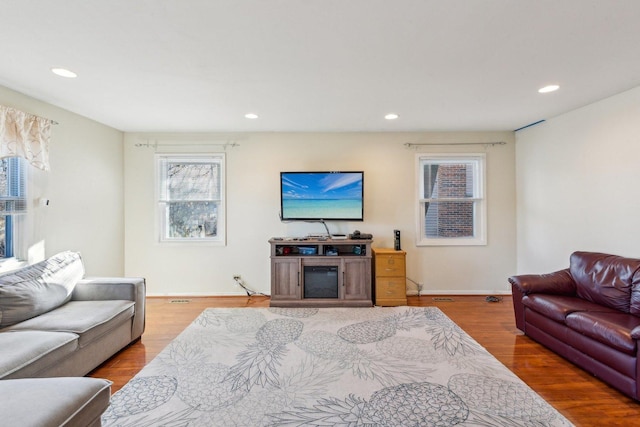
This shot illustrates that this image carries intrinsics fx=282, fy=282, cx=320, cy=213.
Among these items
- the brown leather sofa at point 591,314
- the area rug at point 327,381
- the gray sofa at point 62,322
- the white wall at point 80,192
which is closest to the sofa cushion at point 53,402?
the gray sofa at point 62,322

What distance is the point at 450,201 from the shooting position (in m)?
4.35

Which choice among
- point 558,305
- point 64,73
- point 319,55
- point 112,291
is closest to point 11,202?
point 112,291

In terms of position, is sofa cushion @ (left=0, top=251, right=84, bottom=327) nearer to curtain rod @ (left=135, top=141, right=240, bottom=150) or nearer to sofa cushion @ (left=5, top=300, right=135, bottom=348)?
sofa cushion @ (left=5, top=300, right=135, bottom=348)

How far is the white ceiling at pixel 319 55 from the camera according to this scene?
1.63 m

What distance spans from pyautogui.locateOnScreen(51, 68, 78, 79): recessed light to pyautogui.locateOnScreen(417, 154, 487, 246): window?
4145 millimetres

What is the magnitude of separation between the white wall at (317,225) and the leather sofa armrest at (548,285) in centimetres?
138

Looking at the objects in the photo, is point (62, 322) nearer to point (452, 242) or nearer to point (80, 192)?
point (80, 192)

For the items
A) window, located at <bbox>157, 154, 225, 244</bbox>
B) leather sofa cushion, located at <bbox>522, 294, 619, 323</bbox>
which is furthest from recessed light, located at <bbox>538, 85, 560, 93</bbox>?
window, located at <bbox>157, 154, 225, 244</bbox>

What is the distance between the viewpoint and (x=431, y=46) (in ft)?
6.51

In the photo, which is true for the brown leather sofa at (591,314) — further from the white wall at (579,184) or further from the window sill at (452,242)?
the window sill at (452,242)

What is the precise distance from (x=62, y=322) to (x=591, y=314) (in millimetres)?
4158

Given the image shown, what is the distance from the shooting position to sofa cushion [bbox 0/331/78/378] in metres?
1.64

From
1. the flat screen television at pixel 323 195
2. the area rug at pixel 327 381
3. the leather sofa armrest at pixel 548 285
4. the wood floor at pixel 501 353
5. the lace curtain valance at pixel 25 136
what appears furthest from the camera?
the flat screen television at pixel 323 195

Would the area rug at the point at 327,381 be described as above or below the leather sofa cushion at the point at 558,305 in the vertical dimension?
below
